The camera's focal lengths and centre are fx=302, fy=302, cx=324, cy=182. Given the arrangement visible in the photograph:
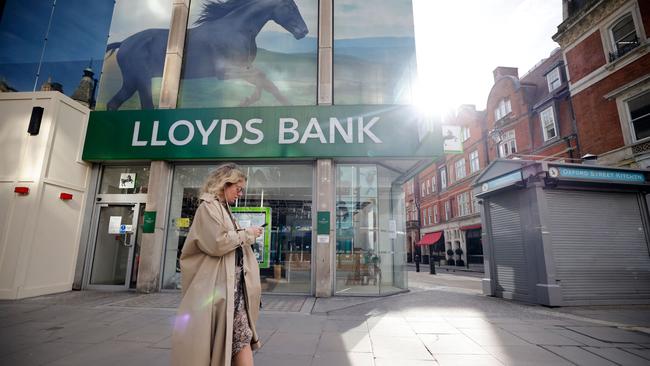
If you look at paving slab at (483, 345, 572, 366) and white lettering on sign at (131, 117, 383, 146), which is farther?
white lettering on sign at (131, 117, 383, 146)

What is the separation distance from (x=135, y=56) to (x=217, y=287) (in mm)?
11476

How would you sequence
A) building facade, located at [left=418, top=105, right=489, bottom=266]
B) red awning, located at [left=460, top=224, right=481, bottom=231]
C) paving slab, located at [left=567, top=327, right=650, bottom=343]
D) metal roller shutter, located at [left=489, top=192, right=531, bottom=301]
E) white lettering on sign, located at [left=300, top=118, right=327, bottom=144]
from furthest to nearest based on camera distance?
1. building facade, located at [left=418, top=105, right=489, bottom=266]
2. red awning, located at [left=460, top=224, right=481, bottom=231]
3. white lettering on sign, located at [left=300, top=118, right=327, bottom=144]
4. metal roller shutter, located at [left=489, top=192, right=531, bottom=301]
5. paving slab, located at [left=567, top=327, right=650, bottom=343]

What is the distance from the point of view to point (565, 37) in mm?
15977

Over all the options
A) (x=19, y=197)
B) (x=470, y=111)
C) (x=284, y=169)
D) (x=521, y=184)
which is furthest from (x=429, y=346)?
(x=470, y=111)

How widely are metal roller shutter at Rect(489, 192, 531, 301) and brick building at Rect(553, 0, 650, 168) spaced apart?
7.70m

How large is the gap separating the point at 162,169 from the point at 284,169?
146 inches

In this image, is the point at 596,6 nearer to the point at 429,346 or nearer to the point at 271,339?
the point at 429,346

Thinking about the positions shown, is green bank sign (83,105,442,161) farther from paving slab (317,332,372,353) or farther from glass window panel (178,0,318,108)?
paving slab (317,332,372,353)

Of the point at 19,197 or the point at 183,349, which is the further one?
the point at 19,197

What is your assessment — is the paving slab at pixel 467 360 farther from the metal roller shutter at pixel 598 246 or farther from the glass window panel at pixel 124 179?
the glass window panel at pixel 124 179

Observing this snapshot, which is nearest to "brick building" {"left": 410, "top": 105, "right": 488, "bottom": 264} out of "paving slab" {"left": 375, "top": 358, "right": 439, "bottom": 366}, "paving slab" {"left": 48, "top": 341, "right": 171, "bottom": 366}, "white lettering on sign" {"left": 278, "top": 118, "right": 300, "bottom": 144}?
"white lettering on sign" {"left": 278, "top": 118, "right": 300, "bottom": 144}

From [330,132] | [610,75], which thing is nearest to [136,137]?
[330,132]

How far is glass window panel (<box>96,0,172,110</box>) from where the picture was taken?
33.8 feet

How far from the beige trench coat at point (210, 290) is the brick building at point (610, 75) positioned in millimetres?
15913
